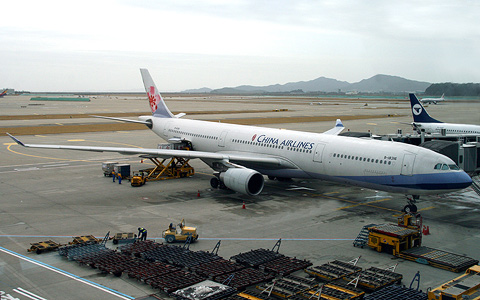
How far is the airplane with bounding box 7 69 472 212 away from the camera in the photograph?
22594 mm

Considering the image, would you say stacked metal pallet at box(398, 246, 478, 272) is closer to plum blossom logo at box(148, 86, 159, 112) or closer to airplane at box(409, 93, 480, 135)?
plum blossom logo at box(148, 86, 159, 112)

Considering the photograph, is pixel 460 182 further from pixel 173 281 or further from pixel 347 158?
pixel 173 281

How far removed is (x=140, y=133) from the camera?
6262 cm

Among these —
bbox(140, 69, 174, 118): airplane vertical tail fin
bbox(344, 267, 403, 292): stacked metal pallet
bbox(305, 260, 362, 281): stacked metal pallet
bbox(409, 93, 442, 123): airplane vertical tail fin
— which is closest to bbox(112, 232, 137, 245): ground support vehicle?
bbox(305, 260, 362, 281): stacked metal pallet

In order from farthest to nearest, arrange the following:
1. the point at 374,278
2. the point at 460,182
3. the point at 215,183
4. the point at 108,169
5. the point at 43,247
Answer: the point at 108,169, the point at 215,183, the point at 460,182, the point at 43,247, the point at 374,278

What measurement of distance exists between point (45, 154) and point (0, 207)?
22047mm

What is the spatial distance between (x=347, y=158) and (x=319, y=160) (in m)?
1.80

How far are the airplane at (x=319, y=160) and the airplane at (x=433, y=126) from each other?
23.9 metres

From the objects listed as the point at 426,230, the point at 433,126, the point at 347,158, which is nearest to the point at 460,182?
the point at 426,230

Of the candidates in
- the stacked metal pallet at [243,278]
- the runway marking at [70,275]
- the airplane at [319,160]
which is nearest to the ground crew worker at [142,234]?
the runway marking at [70,275]

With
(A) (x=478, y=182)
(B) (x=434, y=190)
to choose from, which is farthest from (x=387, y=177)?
(A) (x=478, y=182)

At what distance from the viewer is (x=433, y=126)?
48.8 m

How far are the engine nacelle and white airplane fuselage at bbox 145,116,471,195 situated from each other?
10.9ft

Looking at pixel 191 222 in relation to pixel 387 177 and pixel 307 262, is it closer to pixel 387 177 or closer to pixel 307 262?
pixel 307 262
